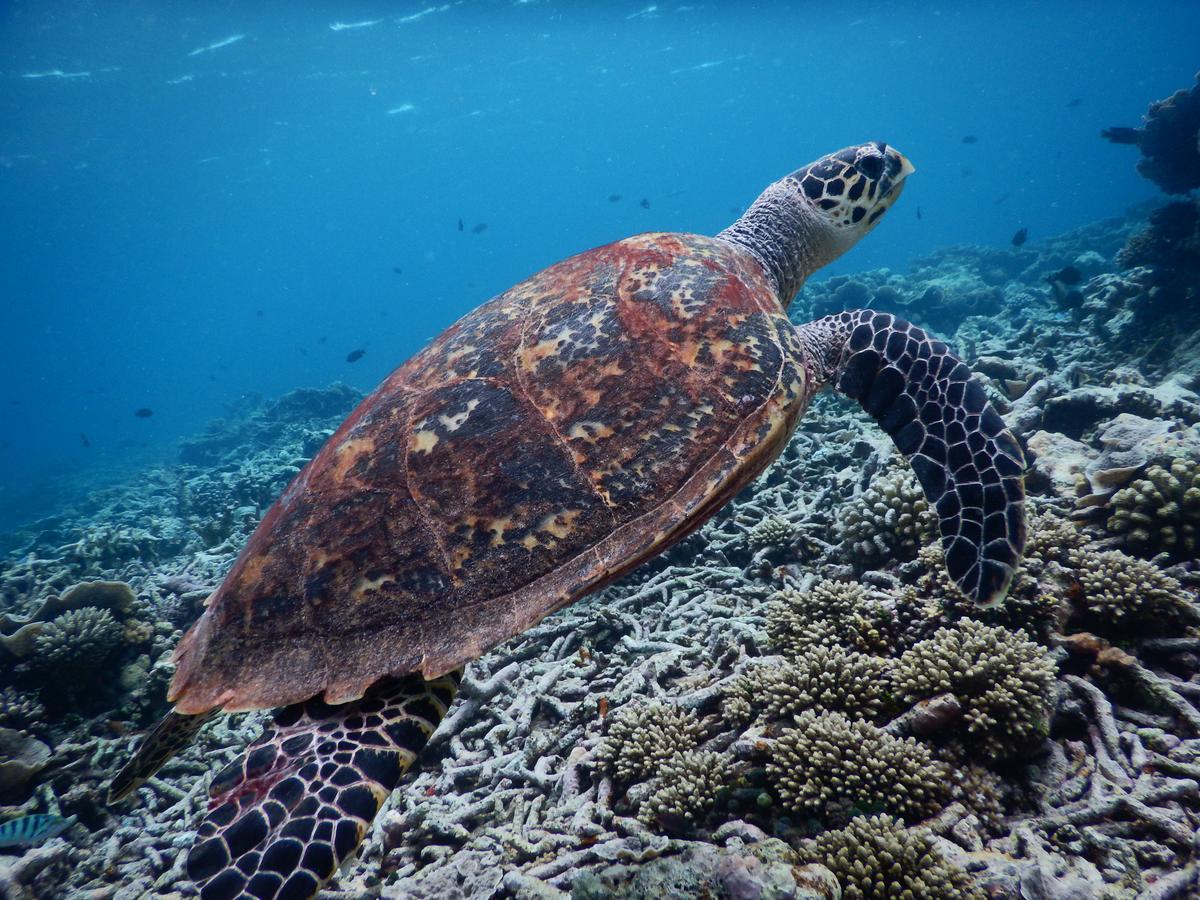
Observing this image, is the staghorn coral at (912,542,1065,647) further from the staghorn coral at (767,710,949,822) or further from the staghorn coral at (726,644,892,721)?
the staghorn coral at (767,710,949,822)

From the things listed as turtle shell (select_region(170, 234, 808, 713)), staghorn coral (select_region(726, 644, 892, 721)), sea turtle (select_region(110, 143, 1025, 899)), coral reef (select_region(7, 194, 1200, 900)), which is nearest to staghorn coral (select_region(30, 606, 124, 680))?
coral reef (select_region(7, 194, 1200, 900))

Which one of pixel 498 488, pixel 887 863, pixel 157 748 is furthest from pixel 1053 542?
pixel 157 748

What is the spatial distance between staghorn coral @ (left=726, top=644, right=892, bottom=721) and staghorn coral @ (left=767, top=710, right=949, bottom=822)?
0.23 meters

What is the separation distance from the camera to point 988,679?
248cm

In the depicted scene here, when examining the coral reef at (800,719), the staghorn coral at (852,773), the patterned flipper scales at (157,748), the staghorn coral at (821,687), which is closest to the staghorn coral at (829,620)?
the coral reef at (800,719)

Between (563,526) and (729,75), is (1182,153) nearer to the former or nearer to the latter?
(563,526)

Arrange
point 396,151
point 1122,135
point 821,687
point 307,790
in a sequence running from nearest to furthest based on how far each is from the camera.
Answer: point 307,790 < point 821,687 < point 1122,135 < point 396,151

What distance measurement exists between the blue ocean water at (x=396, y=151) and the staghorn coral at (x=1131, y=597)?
94.9 ft

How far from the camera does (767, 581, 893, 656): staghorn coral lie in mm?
3059

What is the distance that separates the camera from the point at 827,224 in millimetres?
4172

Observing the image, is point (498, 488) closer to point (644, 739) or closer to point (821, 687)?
point (644, 739)

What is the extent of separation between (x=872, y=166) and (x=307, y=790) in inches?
198

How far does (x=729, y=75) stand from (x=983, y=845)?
79.0 m

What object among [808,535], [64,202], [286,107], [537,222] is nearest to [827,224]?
[808,535]
